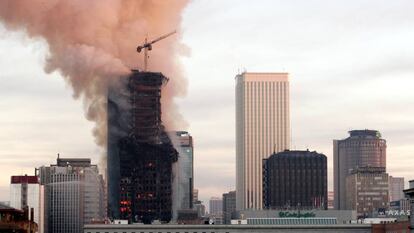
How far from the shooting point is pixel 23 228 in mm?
196750

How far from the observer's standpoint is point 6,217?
19250 centimetres

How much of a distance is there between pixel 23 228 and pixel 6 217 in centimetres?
532
